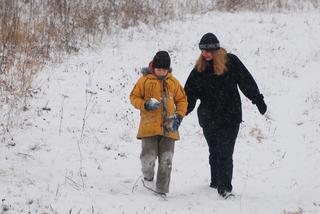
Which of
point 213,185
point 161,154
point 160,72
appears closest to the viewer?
point 160,72

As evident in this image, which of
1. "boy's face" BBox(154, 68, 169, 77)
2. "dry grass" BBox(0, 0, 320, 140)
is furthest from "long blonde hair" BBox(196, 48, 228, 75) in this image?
"dry grass" BBox(0, 0, 320, 140)

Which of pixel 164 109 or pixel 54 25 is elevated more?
pixel 54 25

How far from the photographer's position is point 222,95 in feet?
19.3

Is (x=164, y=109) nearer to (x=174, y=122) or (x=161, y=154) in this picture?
(x=174, y=122)

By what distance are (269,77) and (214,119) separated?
6.46m

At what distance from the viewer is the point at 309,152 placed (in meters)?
8.36

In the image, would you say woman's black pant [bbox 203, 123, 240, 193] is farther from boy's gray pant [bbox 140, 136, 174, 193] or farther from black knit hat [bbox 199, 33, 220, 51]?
Result: black knit hat [bbox 199, 33, 220, 51]

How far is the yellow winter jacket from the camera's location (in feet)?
→ 18.3

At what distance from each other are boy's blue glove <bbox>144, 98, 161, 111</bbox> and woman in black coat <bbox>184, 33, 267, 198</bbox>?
853 millimetres

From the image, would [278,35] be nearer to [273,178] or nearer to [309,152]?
[309,152]

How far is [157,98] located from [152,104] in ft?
0.76

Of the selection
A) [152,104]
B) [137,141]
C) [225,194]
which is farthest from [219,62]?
[137,141]

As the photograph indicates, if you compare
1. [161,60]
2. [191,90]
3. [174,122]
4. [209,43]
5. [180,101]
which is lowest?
[174,122]

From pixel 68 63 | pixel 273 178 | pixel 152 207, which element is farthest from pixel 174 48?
pixel 152 207
